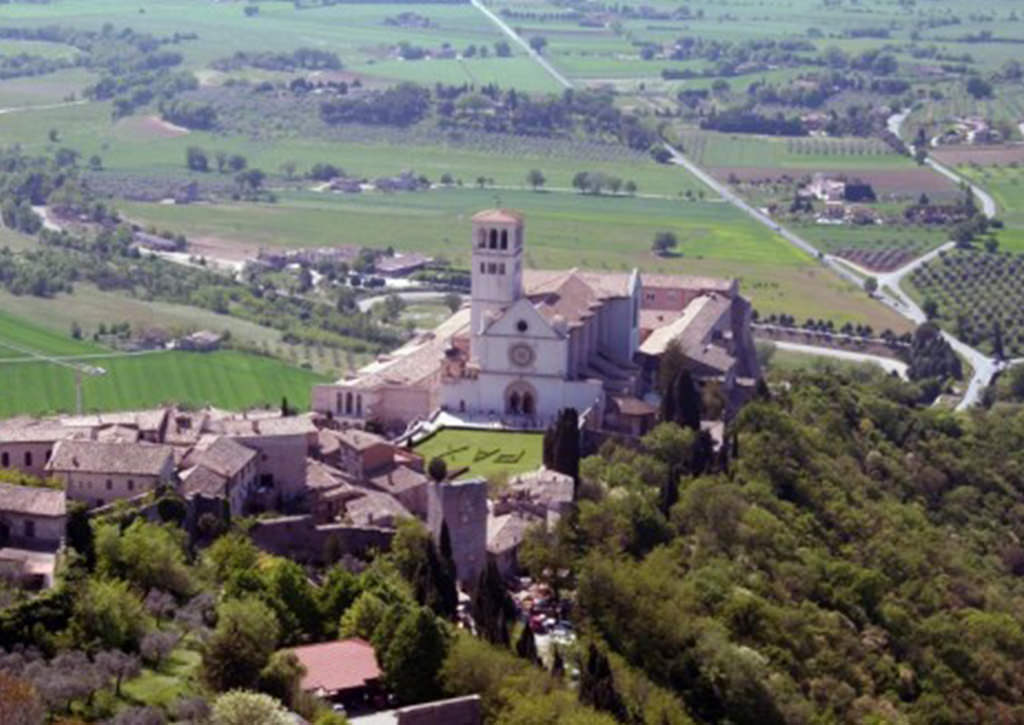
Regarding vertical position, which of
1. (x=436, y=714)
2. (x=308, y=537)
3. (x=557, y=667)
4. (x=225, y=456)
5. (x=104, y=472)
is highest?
(x=104, y=472)

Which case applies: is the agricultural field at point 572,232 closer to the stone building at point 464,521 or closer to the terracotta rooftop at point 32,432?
the terracotta rooftop at point 32,432

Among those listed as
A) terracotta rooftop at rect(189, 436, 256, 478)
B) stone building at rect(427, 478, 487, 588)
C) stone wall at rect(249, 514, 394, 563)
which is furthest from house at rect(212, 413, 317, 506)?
stone building at rect(427, 478, 487, 588)

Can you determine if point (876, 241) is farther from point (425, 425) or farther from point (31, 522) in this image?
point (31, 522)

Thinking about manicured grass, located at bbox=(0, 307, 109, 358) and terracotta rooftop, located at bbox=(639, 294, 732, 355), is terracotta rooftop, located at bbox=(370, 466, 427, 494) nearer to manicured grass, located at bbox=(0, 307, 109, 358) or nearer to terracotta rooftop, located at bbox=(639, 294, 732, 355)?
terracotta rooftop, located at bbox=(639, 294, 732, 355)

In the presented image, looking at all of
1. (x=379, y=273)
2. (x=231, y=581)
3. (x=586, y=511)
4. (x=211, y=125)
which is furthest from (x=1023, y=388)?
(x=211, y=125)

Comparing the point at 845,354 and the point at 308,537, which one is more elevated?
the point at 308,537

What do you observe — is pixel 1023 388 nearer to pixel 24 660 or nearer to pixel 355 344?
pixel 355 344

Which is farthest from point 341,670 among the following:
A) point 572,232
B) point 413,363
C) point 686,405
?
point 572,232
